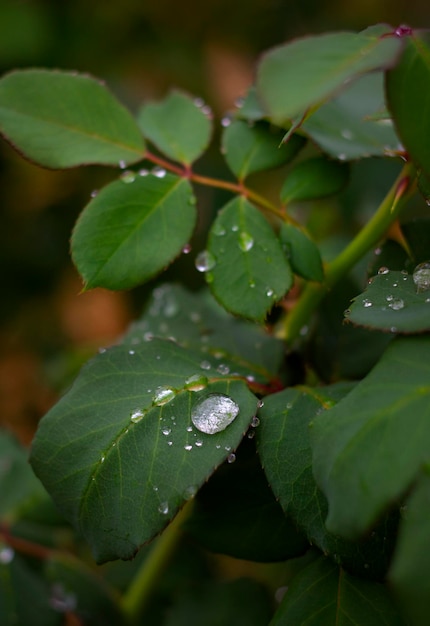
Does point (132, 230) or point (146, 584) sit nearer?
point (132, 230)

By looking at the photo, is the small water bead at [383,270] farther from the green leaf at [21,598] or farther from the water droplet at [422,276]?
the green leaf at [21,598]

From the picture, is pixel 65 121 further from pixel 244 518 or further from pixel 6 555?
pixel 6 555

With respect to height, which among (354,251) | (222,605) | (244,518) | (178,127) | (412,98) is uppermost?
(412,98)

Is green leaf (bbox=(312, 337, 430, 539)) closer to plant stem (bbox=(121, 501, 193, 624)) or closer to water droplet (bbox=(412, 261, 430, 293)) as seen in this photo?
water droplet (bbox=(412, 261, 430, 293))

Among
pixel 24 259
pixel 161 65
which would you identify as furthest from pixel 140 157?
pixel 161 65

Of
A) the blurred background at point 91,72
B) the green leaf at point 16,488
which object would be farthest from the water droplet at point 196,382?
the blurred background at point 91,72

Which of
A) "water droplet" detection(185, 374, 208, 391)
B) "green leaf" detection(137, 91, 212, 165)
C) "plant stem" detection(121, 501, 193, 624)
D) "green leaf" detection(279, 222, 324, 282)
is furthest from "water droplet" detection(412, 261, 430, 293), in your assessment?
"plant stem" detection(121, 501, 193, 624)

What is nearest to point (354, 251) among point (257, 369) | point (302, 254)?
point (302, 254)

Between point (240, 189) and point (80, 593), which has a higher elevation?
point (240, 189)
